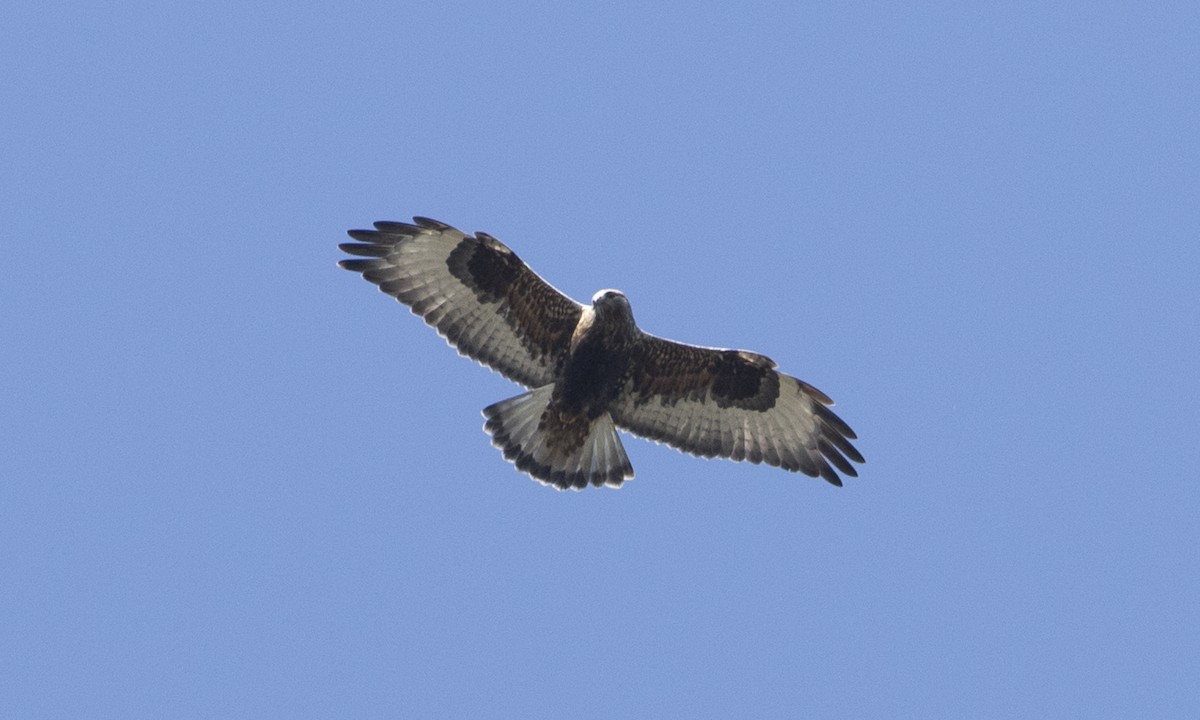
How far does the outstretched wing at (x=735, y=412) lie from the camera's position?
1625cm

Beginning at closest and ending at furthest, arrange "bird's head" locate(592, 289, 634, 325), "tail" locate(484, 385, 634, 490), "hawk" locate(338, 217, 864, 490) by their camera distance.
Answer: "bird's head" locate(592, 289, 634, 325) → "hawk" locate(338, 217, 864, 490) → "tail" locate(484, 385, 634, 490)

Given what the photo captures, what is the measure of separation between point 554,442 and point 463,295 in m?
1.38

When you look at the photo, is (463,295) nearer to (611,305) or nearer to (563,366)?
(563,366)

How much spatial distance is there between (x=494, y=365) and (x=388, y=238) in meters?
1.31

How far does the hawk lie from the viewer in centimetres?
1584

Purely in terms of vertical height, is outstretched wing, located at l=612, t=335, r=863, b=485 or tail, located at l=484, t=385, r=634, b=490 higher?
outstretched wing, located at l=612, t=335, r=863, b=485

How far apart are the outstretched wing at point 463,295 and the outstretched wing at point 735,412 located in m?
0.78

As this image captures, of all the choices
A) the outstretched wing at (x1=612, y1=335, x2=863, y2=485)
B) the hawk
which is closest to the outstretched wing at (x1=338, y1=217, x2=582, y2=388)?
the hawk

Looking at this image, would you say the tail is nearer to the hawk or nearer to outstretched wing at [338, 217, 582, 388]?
the hawk

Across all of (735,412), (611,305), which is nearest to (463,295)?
(611,305)

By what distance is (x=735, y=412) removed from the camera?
651 inches

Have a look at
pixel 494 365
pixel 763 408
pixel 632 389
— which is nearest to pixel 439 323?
pixel 494 365

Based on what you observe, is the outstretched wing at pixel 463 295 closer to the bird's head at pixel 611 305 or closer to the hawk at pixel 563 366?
the hawk at pixel 563 366

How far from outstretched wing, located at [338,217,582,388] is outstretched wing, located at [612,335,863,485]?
0.78m
